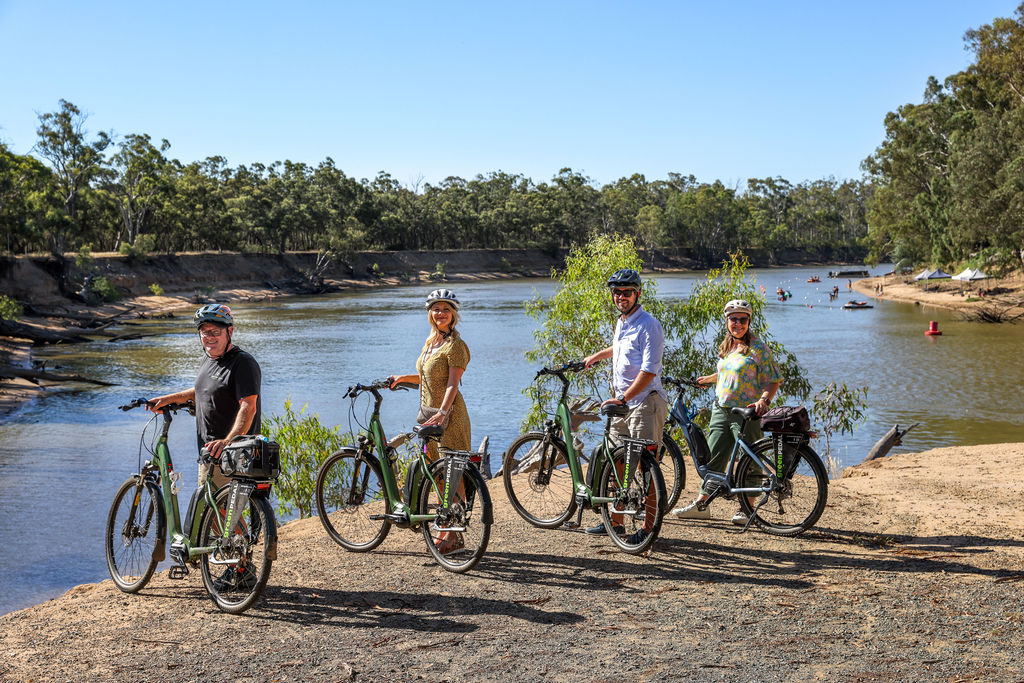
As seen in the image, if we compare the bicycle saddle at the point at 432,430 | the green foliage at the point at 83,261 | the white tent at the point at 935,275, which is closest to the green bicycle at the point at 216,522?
the bicycle saddle at the point at 432,430

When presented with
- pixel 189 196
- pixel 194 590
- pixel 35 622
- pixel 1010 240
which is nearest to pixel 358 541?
pixel 194 590

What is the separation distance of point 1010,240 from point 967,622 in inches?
2234

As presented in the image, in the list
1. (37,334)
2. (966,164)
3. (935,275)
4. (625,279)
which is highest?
(966,164)

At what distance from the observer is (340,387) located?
32562mm

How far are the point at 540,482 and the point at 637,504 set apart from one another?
1235 mm

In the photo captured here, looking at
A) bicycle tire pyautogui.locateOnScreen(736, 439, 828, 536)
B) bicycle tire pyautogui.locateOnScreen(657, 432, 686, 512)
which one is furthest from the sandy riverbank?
bicycle tire pyautogui.locateOnScreen(657, 432, 686, 512)

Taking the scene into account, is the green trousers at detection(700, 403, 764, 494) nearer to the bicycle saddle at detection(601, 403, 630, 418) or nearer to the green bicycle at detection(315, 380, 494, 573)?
the bicycle saddle at detection(601, 403, 630, 418)

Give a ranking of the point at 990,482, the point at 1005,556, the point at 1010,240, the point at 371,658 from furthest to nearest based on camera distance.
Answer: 1. the point at 1010,240
2. the point at 990,482
3. the point at 1005,556
4. the point at 371,658

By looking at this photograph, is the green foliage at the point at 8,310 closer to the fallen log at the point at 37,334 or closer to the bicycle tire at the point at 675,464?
the fallen log at the point at 37,334

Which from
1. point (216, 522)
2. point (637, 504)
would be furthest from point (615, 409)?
point (216, 522)

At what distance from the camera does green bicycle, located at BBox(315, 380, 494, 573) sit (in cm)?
655

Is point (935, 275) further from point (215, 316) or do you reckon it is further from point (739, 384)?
point (215, 316)

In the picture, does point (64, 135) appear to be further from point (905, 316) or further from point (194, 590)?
point (194, 590)

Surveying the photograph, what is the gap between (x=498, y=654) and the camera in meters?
5.12
